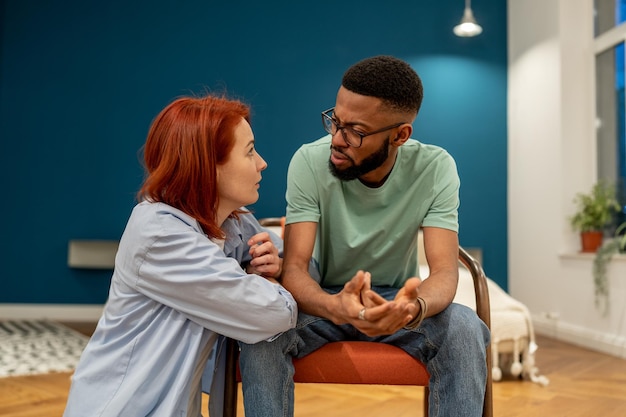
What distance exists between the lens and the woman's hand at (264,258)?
1527mm

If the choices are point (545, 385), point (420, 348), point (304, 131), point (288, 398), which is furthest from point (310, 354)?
point (304, 131)

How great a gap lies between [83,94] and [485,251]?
12.6ft

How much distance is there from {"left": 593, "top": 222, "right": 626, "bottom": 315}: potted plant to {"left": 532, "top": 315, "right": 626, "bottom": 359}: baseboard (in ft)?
0.61

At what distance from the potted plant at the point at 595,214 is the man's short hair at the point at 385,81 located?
3.29 m

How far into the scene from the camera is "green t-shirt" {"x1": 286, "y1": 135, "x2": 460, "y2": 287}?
5.36 ft

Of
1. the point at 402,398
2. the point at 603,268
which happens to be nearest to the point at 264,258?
the point at 402,398

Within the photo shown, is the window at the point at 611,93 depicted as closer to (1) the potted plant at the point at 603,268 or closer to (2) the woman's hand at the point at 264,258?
(1) the potted plant at the point at 603,268

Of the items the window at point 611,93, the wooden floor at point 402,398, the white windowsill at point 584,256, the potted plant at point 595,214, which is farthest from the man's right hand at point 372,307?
the window at point 611,93

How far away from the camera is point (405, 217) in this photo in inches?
65.0

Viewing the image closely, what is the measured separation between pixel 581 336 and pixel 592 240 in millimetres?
690

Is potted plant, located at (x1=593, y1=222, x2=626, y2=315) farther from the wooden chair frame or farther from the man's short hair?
the man's short hair

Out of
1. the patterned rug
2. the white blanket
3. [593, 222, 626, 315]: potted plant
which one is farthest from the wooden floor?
[593, 222, 626, 315]: potted plant

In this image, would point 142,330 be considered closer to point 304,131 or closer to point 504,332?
point 504,332

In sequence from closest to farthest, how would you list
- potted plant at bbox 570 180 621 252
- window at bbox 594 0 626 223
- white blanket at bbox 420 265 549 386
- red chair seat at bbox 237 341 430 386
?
1. red chair seat at bbox 237 341 430 386
2. white blanket at bbox 420 265 549 386
3. potted plant at bbox 570 180 621 252
4. window at bbox 594 0 626 223
